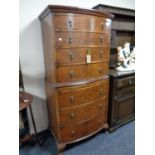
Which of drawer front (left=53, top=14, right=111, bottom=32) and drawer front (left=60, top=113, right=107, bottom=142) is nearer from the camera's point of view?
drawer front (left=53, top=14, right=111, bottom=32)

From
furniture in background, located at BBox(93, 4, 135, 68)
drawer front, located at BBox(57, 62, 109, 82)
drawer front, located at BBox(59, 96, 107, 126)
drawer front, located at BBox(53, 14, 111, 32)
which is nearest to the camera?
drawer front, located at BBox(53, 14, 111, 32)

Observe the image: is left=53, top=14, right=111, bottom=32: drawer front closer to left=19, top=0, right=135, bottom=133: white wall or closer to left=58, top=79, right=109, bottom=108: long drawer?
left=19, top=0, right=135, bottom=133: white wall

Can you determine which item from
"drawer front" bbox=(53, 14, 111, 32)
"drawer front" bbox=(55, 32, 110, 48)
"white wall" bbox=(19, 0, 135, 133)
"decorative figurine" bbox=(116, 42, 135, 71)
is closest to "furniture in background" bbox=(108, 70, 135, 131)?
"decorative figurine" bbox=(116, 42, 135, 71)

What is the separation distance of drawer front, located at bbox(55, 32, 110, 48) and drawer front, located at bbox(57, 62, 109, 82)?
23cm

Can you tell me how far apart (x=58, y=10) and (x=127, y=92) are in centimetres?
147

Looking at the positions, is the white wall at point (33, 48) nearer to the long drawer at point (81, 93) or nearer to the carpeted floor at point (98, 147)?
the carpeted floor at point (98, 147)

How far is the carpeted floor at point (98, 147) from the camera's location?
1.78m

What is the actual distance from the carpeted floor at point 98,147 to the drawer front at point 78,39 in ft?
4.20

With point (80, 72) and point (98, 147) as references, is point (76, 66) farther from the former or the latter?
point (98, 147)

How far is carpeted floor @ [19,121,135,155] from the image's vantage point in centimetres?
178

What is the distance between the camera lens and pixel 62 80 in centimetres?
151
